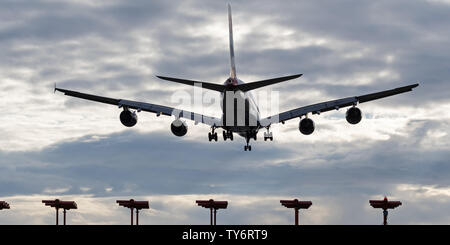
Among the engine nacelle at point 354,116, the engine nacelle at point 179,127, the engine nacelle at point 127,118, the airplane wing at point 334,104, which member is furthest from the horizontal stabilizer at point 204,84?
the engine nacelle at point 354,116

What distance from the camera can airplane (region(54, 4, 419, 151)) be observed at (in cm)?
6716

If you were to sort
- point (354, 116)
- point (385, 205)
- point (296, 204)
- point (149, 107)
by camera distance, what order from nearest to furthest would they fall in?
1. point (385, 205)
2. point (296, 204)
3. point (354, 116)
4. point (149, 107)

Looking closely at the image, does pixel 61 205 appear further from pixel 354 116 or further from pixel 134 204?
pixel 354 116

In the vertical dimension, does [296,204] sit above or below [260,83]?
below

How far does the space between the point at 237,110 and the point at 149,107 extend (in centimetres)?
909

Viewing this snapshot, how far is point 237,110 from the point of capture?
68.8 metres

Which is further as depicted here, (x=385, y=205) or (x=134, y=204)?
(x=134, y=204)

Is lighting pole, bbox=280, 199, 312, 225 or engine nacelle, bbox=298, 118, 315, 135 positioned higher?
engine nacelle, bbox=298, 118, 315, 135

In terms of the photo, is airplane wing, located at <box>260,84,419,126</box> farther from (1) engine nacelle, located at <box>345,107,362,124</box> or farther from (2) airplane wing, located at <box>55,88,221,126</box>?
(2) airplane wing, located at <box>55,88,221,126</box>

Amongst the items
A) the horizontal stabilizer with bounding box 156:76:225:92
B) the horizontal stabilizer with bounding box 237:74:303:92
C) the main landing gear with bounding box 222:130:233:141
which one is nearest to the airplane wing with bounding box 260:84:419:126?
the main landing gear with bounding box 222:130:233:141

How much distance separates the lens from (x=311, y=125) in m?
72.6

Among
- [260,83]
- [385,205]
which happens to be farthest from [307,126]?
[385,205]
